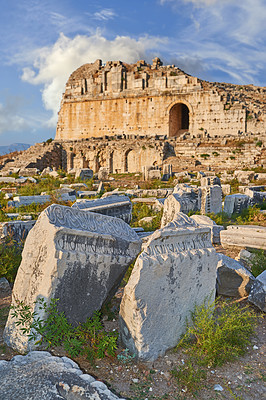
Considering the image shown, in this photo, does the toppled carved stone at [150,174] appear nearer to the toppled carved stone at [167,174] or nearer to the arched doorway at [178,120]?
the toppled carved stone at [167,174]

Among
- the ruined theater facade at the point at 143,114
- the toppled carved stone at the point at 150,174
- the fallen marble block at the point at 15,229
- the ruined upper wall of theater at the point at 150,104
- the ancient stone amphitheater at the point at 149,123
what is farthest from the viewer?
the ruined upper wall of theater at the point at 150,104

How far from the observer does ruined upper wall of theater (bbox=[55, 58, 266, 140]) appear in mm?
23688

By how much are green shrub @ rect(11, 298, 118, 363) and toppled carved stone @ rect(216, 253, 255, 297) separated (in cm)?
165

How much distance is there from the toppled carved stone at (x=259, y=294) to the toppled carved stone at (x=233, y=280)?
0.65ft

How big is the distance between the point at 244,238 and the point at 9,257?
3.76 metres

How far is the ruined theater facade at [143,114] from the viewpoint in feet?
74.1

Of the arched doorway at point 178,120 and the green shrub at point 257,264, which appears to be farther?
the arched doorway at point 178,120

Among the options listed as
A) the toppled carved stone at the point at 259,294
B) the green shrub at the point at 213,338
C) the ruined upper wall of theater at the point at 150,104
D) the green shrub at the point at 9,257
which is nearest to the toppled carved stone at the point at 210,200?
the toppled carved stone at the point at 259,294

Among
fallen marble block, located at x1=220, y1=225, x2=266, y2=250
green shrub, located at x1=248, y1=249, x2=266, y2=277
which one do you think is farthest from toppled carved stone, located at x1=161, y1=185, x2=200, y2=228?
Result: green shrub, located at x1=248, y1=249, x2=266, y2=277

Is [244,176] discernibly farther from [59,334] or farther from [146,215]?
[59,334]

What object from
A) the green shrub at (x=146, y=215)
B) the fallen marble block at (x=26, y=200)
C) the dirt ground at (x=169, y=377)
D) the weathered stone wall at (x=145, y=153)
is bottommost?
the dirt ground at (x=169, y=377)

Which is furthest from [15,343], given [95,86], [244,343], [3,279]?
[95,86]

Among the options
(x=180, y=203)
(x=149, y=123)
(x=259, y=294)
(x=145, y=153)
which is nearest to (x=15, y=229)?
(x=180, y=203)

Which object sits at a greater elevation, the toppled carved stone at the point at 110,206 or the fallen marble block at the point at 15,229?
the toppled carved stone at the point at 110,206
